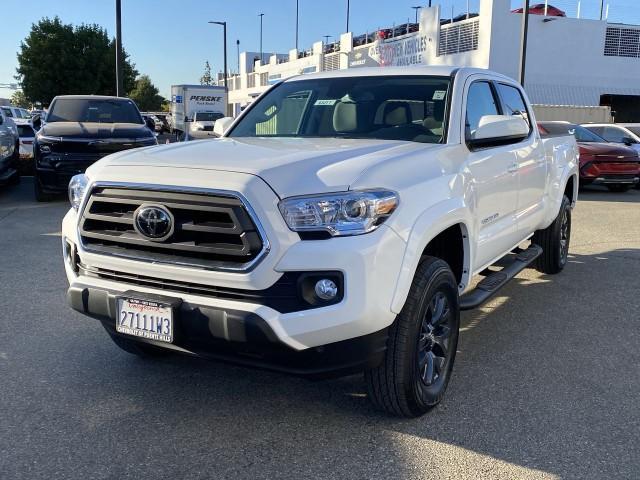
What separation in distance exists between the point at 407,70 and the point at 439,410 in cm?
234

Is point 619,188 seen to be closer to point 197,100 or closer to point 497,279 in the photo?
point 497,279

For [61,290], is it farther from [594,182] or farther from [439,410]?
[594,182]

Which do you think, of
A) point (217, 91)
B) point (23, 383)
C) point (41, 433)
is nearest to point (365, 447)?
point (41, 433)

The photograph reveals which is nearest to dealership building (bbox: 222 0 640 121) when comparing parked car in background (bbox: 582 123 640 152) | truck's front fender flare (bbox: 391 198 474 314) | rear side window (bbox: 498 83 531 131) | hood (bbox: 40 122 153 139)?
parked car in background (bbox: 582 123 640 152)

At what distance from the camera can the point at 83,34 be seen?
4525 centimetres

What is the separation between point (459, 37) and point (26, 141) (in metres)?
22.0

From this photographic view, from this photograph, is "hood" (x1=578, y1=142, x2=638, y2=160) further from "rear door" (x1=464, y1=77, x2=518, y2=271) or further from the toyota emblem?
the toyota emblem

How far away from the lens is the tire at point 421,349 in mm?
3029

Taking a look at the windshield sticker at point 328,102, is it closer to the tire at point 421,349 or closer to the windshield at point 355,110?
the windshield at point 355,110

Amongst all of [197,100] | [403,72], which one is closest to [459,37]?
[197,100]

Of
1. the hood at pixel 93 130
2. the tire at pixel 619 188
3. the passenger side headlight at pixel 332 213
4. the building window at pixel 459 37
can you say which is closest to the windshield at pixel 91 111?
the hood at pixel 93 130

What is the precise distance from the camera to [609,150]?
13.8 m

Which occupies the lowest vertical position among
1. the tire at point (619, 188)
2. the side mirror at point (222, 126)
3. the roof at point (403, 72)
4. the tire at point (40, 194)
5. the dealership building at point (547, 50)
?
the tire at point (619, 188)

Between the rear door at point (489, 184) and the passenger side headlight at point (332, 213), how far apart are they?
47.3 inches
